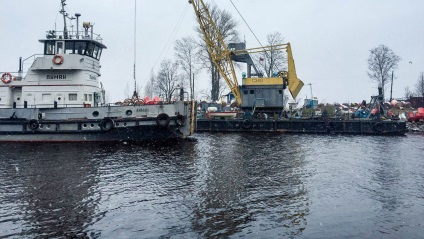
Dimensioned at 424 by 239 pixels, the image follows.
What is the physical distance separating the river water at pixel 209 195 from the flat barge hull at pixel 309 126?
13813 mm

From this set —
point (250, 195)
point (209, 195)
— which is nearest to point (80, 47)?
point (209, 195)

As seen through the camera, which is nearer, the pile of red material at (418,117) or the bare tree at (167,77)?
the pile of red material at (418,117)

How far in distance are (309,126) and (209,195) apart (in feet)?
77.7

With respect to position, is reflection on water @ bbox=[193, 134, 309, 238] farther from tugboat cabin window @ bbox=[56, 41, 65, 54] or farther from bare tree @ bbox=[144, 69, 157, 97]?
bare tree @ bbox=[144, 69, 157, 97]

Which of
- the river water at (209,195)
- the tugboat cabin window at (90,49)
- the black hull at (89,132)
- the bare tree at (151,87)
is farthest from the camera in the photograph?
the bare tree at (151,87)

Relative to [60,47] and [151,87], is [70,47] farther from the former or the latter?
[151,87]

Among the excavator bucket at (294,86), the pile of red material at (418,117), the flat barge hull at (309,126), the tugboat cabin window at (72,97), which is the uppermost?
the excavator bucket at (294,86)

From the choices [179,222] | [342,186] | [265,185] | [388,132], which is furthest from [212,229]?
[388,132]

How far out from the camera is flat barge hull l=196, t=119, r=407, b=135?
30734mm

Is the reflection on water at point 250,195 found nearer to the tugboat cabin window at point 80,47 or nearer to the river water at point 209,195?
the river water at point 209,195

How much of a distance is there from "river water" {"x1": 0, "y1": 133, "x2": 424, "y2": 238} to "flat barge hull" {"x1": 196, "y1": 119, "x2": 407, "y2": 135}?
13.8m

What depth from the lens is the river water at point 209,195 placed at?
24.7ft

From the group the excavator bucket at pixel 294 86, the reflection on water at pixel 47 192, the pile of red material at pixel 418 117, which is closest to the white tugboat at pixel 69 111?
the reflection on water at pixel 47 192

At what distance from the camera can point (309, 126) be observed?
1261 inches
